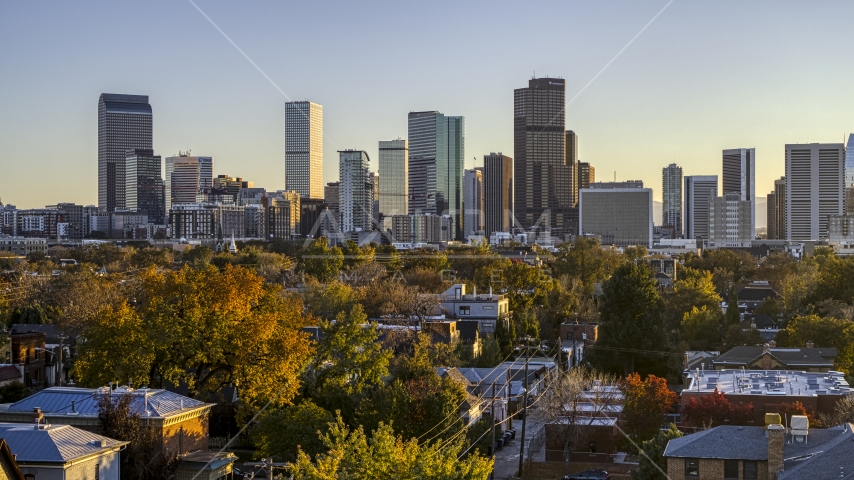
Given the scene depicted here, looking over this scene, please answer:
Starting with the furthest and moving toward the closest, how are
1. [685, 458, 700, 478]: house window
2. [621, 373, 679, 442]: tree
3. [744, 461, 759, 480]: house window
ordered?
[621, 373, 679, 442]: tree
[685, 458, 700, 478]: house window
[744, 461, 759, 480]: house window

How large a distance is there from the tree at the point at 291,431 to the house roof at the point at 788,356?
1991 cm

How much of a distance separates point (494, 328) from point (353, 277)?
938 inches

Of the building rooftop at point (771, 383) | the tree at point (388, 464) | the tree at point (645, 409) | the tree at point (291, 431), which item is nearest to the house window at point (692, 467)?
the tree at point (388, 464)

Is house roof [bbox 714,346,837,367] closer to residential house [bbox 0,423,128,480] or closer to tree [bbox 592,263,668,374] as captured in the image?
tree [bbox 592,263,668,374]

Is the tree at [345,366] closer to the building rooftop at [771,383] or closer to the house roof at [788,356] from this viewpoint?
the building rooftop at [771,383]

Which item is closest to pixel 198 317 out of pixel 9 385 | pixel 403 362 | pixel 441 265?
pixel 403 362

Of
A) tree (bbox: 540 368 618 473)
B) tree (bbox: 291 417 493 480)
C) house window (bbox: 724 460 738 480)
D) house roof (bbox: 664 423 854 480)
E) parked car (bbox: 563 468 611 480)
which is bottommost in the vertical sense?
parked car (bbox: 563 468 611 480)

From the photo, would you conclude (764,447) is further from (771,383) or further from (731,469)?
(771,383)

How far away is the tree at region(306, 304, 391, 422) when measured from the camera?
100 feet

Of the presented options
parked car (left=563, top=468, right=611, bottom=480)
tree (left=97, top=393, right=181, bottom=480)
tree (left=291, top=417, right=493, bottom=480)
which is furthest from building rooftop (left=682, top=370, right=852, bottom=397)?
tree (left=97, top=393, right=181, bottom=480)

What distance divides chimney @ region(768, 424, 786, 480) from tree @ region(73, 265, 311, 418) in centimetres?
1360

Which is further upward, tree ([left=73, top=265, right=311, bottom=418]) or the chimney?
tree ([left=73, top=265, right=311, bottom=418])

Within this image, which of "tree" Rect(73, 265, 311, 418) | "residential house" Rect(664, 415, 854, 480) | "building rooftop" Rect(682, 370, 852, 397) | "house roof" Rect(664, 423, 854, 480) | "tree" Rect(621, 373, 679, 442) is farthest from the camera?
"building rooftop" Rect(682, 370, 852, 397)

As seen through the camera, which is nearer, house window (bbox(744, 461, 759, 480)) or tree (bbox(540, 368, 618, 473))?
house window (bbox(744, 461, 759, 480))
